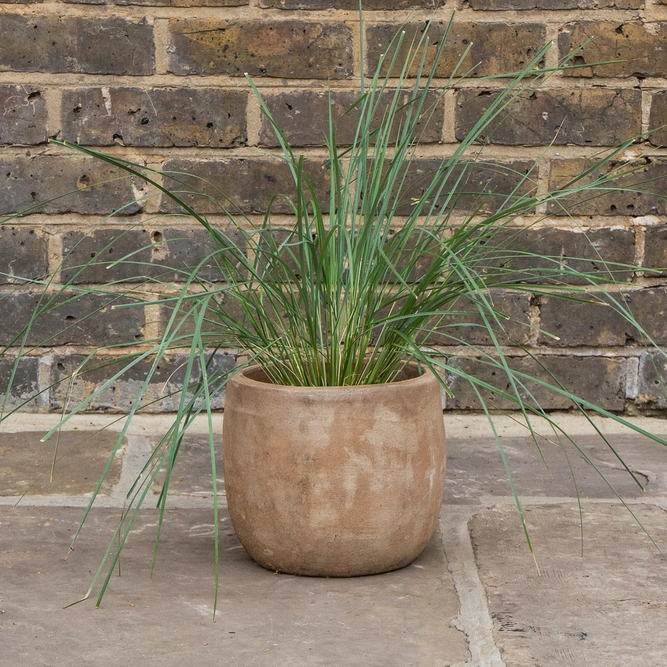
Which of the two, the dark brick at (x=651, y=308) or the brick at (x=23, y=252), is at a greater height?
the brick at (x=23, y=252)

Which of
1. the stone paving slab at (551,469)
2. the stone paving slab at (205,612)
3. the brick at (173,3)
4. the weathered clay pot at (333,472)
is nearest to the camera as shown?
the stone paving slab at (205,612)

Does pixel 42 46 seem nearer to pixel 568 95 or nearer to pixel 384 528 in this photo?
pixel 568 95

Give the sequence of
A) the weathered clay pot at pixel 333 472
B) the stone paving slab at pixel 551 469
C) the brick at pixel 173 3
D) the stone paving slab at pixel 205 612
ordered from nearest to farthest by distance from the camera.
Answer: the stone paving slab at pixel 205 612 < the weathered clay pot at pixel 333 472 < the stone paving slab at pixel 551 469 < the brick at pixel 173 3

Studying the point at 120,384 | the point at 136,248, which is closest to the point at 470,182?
the point at 136,248

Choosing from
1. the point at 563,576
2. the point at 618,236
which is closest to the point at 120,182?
the point at 618,236

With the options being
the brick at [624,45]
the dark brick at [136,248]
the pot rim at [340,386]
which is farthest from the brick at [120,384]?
the brick at [624,45]

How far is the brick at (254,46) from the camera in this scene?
198 cm

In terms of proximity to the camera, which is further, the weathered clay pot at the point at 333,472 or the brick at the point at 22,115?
the brick at the point at 22,115

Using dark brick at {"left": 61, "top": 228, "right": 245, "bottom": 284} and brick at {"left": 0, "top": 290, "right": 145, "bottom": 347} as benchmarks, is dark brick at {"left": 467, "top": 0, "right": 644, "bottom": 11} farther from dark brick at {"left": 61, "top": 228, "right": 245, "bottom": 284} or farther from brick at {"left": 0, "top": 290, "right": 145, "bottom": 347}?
brick at {"left": 0, "top": 290, "right": 145, "bottom": 347}

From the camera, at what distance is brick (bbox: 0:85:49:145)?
198cm

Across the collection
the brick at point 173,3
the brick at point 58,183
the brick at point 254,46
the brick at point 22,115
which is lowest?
the brick at point 58,183

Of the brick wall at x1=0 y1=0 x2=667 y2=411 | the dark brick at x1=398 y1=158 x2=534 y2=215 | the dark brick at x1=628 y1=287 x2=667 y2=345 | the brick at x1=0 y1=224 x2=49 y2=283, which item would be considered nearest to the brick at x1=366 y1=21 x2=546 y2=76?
the brick wall at x1=0 y1=0 x2=667 y2=411

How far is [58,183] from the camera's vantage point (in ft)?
6.56

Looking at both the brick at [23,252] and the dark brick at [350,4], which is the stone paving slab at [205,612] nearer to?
the brick at [23,252]
